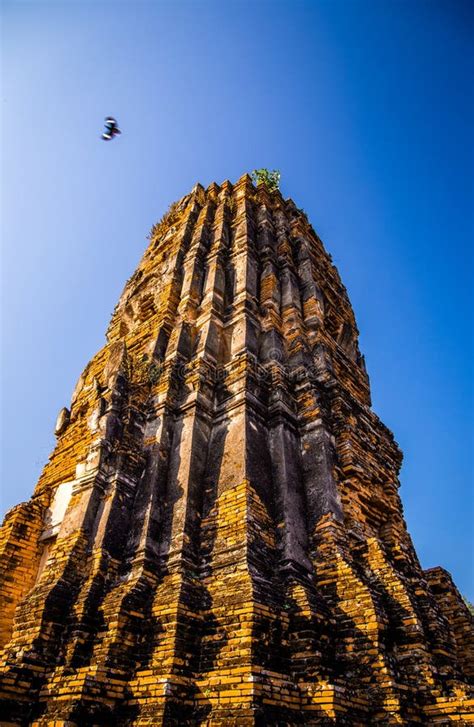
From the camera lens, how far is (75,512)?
688cm

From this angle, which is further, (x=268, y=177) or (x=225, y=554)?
(x=268, y=177)

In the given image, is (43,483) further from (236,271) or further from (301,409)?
(236,271)

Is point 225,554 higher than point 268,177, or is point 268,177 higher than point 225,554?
point 268,177

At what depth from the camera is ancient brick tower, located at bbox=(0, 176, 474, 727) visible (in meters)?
4.62

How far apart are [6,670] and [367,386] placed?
1010 centimetres

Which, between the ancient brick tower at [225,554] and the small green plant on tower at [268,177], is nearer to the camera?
the ancient brick tower at [225,554]

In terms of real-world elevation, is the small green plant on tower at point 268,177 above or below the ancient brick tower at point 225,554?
above

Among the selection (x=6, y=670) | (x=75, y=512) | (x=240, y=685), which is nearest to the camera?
(x=240, y=685)

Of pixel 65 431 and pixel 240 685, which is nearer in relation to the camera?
pixel 240 685

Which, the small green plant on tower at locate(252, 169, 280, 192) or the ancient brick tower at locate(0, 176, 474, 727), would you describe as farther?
the small green plant on tower at locate(252, 169, 280, 192)

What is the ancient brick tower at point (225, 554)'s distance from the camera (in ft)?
15.2

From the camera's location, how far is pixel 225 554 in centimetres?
589

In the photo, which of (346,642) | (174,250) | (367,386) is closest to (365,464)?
(346,642)

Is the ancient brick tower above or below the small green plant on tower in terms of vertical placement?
below
